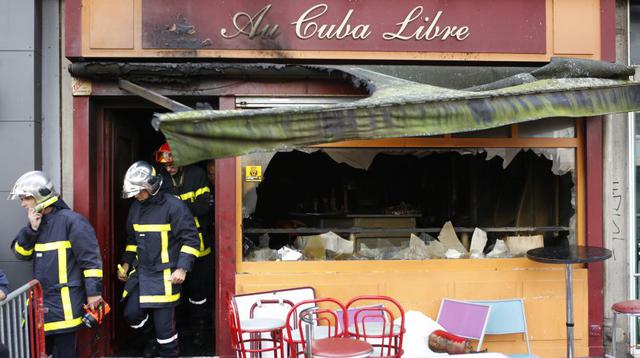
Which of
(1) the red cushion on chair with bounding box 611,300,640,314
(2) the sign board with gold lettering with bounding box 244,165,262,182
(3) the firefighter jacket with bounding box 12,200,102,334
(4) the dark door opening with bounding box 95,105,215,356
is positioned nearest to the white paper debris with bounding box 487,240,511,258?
(1) the red cushion on chair with bounding box 611,300,640,314

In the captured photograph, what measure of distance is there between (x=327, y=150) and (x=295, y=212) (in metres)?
0.77

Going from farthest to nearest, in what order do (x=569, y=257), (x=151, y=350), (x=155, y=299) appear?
(x=151, y=350)
(x=155, y=299)
(x=569, y=257)

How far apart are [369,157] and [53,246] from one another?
3.29m

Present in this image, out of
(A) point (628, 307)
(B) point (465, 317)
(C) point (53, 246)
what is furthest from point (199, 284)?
(A) point (628, 307)

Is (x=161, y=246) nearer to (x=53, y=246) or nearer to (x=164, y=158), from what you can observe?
(x=53, y=246)

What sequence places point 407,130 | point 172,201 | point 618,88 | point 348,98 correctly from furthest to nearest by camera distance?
1. point 348,98
2. point 172,201
3. point 618,88
4. point 407,130

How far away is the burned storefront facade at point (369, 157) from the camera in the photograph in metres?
5.95

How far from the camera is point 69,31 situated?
5887 millimetres

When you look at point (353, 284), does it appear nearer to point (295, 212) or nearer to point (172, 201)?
point (295, 212)

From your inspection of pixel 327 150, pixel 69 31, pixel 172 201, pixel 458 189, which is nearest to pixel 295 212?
pixel 327 150

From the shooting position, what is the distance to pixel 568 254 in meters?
5.63

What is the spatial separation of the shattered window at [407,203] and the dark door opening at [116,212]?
5.12 ft

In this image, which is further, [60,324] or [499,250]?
[499,250]

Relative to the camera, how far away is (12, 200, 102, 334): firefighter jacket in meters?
5.12
